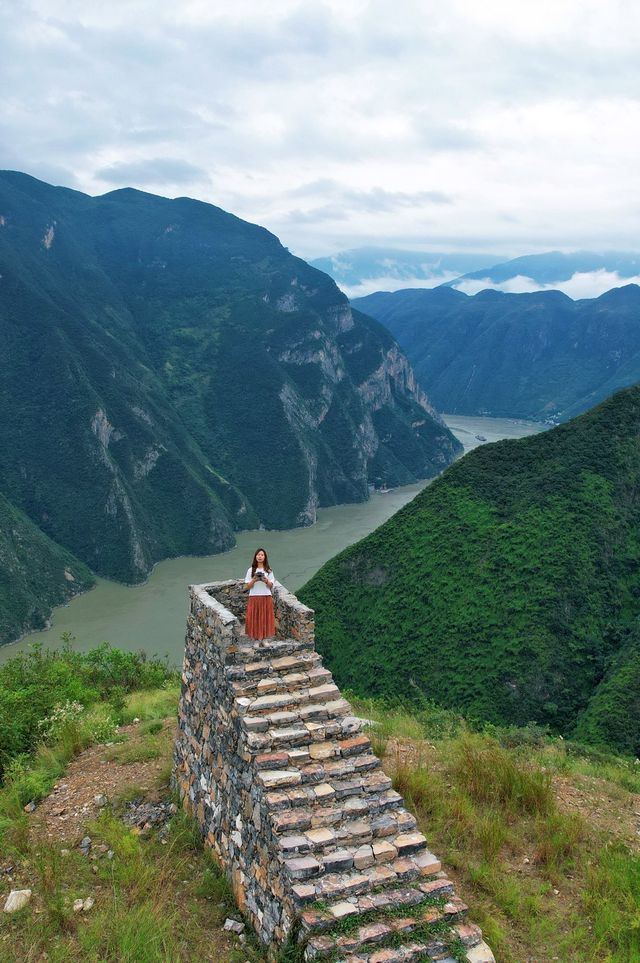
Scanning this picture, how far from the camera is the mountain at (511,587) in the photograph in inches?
1184

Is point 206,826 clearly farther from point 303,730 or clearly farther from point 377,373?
point 377,373

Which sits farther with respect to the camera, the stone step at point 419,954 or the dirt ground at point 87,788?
the dirt ground at point 87,788

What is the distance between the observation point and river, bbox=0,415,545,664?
61.6 m

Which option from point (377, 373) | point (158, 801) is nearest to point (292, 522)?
point (377, 373)

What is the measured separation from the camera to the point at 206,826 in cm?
899

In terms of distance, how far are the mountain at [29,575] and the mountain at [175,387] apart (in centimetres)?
639

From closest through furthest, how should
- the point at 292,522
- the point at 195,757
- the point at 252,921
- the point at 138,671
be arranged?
1. the point at 252,921
2. the point at 195,757
3. the point at 138,671
4. the point at 292,522

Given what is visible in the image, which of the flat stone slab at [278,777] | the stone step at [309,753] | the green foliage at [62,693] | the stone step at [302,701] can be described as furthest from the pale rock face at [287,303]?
the flat stone slab at [278,777]

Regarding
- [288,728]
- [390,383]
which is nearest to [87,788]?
[288,728]

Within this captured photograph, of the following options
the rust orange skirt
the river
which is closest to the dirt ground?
the rust orange skirt

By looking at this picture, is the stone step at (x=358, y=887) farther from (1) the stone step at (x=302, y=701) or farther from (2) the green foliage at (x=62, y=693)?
(2) the green foliage at (x=62, y=693)

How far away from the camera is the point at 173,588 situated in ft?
256

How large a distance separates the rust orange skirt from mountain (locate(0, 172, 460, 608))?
7393 cm

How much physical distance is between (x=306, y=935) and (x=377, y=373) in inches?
6283
